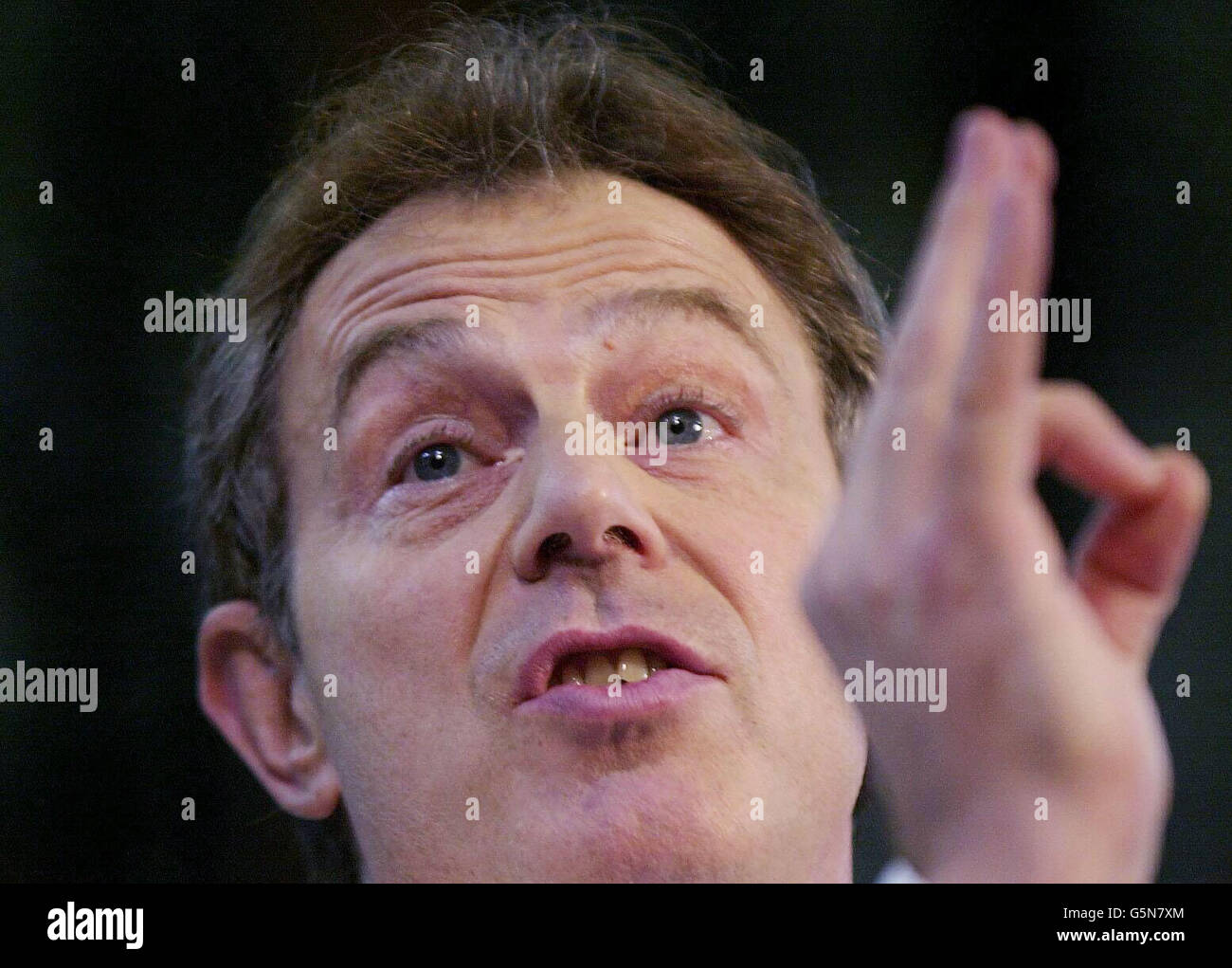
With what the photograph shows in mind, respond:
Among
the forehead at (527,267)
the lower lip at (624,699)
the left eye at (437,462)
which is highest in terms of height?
the forehead at (527,267)

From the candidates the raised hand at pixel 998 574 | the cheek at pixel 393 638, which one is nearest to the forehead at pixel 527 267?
the cheek at pixel 393 638

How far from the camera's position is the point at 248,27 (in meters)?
1.97

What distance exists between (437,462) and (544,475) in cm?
17

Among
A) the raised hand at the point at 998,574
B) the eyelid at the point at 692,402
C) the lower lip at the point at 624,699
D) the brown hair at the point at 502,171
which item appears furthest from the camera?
the brown hair at the point at 502,171

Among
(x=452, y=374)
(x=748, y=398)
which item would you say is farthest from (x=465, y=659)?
(x=748, y=398)

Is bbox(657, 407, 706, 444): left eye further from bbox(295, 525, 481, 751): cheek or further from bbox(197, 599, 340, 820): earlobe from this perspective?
bbox(197, 599, 340, 820): earlobe

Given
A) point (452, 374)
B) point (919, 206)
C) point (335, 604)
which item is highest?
point (919, 206)

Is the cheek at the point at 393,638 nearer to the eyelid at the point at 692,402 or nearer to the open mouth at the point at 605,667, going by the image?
the open mouth at the point at 605,667

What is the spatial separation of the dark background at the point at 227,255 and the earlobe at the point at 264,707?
0.09 feet

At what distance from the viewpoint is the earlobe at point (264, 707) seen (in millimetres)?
1876

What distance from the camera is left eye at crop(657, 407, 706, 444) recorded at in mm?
1813

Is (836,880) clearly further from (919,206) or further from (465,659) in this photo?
(919,206)

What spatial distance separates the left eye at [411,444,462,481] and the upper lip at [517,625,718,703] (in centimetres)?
25
